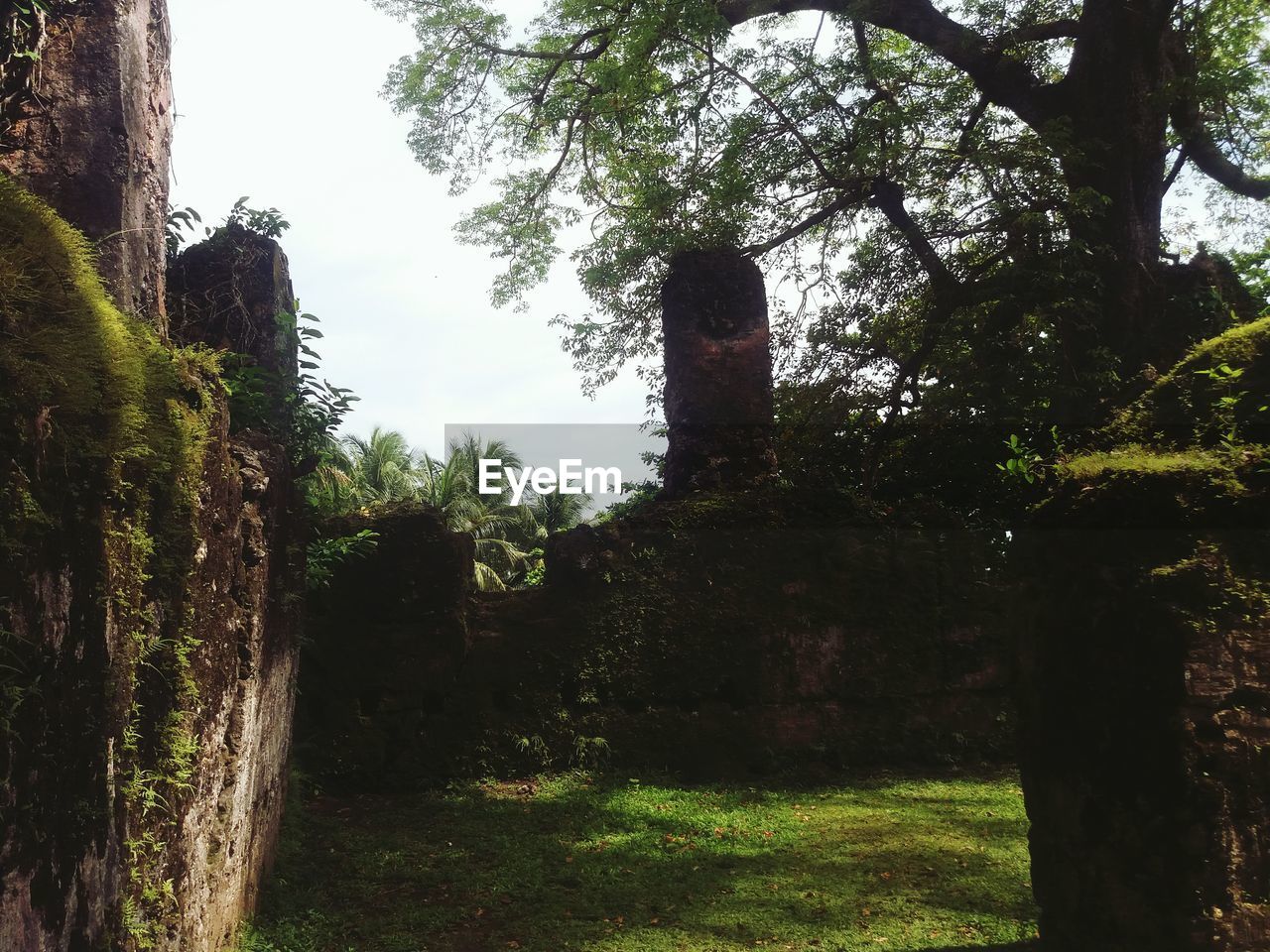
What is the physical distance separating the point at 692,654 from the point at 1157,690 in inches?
199

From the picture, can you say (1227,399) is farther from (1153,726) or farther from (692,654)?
(692,654)

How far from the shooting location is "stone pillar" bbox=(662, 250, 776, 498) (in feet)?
31.6

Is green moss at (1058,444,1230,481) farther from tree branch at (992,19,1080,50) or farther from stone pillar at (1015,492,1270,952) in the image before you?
tree branch at (992,19,1080,50)

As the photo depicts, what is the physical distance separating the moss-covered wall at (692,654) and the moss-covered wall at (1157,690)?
3785mm

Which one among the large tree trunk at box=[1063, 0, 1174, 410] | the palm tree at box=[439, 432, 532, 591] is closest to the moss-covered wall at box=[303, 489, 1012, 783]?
the large tree trunk at box=[1063, 0, 1174, 410]

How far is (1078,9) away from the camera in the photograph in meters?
11.9

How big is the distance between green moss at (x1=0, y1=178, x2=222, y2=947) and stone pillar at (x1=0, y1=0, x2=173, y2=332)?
155cm

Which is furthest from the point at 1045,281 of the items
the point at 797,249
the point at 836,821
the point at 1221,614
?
the point at 1221,614

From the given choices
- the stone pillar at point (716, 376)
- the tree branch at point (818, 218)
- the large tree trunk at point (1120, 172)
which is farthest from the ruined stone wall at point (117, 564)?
the large tree trunk at point (1120, 172)

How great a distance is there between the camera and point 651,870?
574 cm

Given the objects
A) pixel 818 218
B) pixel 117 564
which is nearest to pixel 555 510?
pixel 818 218

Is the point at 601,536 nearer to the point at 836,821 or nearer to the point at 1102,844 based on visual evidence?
the point at 836,821

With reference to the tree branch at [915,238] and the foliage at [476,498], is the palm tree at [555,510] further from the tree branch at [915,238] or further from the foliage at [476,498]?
the tree branch at [915,238]

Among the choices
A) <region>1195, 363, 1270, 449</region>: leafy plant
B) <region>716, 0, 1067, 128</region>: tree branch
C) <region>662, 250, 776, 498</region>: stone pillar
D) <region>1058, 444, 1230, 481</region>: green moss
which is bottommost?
<region>1058, 444, 1230, 481</region>: green moss
